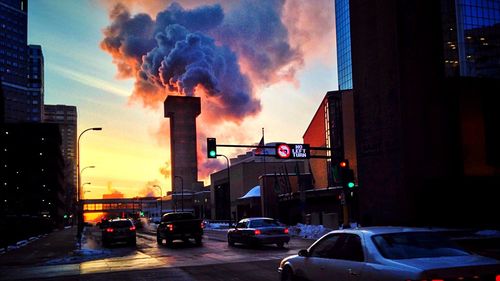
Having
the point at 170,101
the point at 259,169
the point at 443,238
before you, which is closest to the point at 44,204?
the point at 259,169

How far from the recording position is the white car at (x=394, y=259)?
6551 millimetres

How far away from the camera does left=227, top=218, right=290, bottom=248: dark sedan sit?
25094mm

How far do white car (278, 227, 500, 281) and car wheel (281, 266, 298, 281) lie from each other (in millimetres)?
784

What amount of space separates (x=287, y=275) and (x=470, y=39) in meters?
76.7

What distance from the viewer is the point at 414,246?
7273 millimetres

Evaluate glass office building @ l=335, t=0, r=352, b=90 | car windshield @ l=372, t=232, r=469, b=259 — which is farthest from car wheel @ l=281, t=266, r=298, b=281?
glass office building @ l=335, t=0, r=352, b=90

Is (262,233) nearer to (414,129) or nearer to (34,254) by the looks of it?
(414,129)

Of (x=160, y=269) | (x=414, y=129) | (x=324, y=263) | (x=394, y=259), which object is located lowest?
(x=160, y=269)

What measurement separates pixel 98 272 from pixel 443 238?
42.2 ft

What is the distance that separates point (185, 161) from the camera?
186 meters

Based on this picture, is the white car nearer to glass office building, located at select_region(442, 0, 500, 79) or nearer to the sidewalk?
the sidewalk

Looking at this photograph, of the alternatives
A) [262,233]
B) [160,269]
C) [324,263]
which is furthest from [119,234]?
[324,263]

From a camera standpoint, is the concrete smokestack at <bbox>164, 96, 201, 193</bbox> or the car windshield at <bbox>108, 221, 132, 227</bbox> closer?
the car windshield at <bbox>108, 221, 132, 227</bbox>

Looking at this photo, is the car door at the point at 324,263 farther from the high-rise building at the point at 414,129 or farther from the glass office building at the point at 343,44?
the glass office building at the point at 343,44
